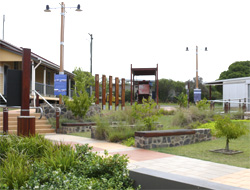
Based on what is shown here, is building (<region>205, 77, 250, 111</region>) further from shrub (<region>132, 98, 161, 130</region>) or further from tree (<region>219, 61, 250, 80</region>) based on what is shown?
tree (<region>219, 61, 250, 80</region>)

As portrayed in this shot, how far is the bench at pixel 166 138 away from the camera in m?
9.52

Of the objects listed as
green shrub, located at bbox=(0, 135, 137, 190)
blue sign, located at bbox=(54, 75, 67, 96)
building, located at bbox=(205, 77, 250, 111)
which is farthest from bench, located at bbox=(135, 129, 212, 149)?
building, located at bbox=(205, 77, 250, 111)

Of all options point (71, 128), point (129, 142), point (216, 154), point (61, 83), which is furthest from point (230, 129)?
point (61, 83)

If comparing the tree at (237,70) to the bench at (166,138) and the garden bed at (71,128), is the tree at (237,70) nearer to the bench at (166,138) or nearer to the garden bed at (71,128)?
the garden bed at (71,128)

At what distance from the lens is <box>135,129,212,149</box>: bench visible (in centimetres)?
952

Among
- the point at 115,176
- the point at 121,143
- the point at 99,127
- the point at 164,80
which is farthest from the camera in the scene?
the point at 164,80

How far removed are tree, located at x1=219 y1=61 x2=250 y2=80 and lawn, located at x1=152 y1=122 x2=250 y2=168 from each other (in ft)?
141

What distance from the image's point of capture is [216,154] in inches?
336

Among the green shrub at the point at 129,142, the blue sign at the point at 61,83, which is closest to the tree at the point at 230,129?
the green shrub at the point at 129,142

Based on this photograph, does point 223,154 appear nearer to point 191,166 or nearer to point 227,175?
point 191,166

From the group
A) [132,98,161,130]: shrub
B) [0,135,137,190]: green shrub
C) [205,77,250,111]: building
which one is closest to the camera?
[0,135,137,190]: green shrub

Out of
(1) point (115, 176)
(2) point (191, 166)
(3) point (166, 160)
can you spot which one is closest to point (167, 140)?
(3) point (166, 160)

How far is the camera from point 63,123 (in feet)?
47.6

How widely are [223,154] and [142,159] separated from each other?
2.37m
